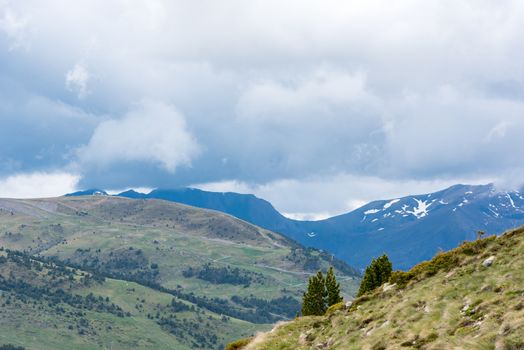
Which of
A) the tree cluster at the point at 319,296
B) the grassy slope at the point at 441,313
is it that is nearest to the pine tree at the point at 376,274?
the tree cluster at the point at 319,296

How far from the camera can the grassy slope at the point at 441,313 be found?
31188 mm

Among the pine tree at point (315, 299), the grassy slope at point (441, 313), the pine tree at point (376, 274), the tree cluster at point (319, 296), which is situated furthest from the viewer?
the tree cluster at point (319, 296)

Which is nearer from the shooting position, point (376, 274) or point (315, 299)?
point (376, 274)

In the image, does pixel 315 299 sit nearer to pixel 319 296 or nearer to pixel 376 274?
pixel 319 296

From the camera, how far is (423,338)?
110ft

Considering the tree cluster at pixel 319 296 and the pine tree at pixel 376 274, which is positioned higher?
the pine tree at pixel 376 274

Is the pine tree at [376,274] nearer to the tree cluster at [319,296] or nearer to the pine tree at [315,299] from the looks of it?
the pine tree at [315,299]

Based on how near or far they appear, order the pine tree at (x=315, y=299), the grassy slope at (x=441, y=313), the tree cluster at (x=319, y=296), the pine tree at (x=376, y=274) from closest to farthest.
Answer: the grassy slope at (x=441, y=313) < the pine tree at (x=376, y=274) < the pine tree at (x=315, y=299) < the tree cluster at (x=319, y=296)

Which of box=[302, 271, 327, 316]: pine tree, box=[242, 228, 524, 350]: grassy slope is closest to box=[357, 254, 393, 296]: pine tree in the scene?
box=[302, 271, 327, 316]: pine tree

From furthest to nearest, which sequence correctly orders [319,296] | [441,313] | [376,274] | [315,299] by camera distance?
[319,296]
[315,299]
[376,274]
[441,313]

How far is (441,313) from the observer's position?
37.4 m

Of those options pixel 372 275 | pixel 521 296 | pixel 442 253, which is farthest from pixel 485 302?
pixel 372 275

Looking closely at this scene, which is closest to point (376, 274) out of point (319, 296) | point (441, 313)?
point (319, 296)

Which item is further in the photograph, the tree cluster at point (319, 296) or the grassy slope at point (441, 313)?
the tree cluster at point (319, 296)
